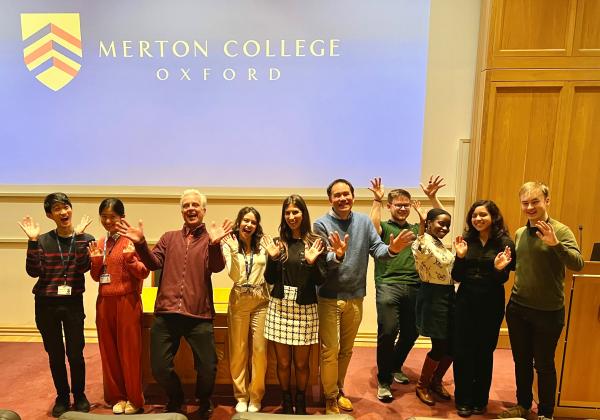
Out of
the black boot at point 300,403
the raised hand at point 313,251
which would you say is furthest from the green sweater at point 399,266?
the black boot at point 300,403

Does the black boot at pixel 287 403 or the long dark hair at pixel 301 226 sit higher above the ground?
the long dark hair at pixel 301 226

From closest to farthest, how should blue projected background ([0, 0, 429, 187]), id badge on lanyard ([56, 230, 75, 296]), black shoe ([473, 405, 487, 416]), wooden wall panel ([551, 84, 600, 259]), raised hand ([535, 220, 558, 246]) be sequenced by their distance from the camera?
1. raised hand ([535, 220, 558, 246])
2. id badge on lanyard ([56, 230, 75, 296])
3. black shoe ([473, 405, 487, 416])
4. wooden wall panel ([551, 84, 600, 259])
5. blue projected background ([0, 0, 429, 187])

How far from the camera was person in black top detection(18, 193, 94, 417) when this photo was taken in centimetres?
240

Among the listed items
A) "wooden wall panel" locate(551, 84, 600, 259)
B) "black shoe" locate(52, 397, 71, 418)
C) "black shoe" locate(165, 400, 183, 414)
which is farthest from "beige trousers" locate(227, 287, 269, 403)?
"wooden wall panel" locate(551, 84, 600, 259)

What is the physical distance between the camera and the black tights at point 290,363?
2416 millimetres

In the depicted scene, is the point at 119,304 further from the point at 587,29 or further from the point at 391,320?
the point at 587,29

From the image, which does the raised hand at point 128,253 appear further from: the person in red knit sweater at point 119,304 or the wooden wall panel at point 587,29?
the wooden wall panel at point 587,29

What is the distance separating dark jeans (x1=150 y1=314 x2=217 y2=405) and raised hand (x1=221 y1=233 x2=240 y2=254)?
44 cm

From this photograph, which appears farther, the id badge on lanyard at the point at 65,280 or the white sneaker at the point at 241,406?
the white sneaker at the point at 241,406

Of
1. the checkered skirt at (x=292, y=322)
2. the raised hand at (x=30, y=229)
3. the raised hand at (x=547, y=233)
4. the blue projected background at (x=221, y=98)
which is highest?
the blue projected background at (x=221, y=98)

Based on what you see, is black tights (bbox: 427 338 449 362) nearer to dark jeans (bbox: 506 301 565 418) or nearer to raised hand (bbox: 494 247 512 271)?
dark jeans (bbox: 506 301 565 418)

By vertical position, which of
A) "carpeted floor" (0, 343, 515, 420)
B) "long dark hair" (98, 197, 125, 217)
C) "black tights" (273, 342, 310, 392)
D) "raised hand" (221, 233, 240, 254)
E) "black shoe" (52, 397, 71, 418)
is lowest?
"carpeted floor" (0, 343, 515, 420)

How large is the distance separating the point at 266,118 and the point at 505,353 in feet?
9.50

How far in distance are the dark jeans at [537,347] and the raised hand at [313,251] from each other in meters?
1.20
